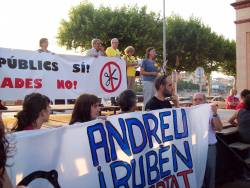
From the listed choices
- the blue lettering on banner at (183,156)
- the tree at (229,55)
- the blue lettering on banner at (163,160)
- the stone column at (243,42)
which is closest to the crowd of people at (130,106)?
the blue lettering on banner at (183,156)

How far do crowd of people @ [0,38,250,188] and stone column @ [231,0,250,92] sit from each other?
11.3 meters

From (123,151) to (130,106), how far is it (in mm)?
717

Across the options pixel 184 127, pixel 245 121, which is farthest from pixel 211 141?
pixel 245 121

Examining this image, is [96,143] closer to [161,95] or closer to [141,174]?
[141,174]

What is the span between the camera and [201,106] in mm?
5906

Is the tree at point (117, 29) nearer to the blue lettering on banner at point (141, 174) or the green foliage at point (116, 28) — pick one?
the green foliage at point (116, 28)

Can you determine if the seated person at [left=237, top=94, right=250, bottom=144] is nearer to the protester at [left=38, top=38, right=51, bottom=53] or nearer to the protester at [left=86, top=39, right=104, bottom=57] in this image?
the protester at [left=86, top=39, right=104, bottom=57]

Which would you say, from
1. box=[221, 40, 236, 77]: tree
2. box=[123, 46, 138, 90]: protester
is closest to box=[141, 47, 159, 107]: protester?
box=[123, 46, 138, 90]: protester

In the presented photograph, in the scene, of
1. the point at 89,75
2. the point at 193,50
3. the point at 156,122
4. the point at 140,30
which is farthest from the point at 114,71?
the point at 193,50

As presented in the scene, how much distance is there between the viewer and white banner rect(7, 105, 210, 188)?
3588 millimetres

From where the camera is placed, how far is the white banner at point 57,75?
7.41 m

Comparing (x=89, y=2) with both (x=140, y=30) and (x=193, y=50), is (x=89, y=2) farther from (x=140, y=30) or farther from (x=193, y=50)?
(x=193, y=50)

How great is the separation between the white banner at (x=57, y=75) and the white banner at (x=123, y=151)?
10.9 feet

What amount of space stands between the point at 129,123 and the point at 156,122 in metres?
0.57
